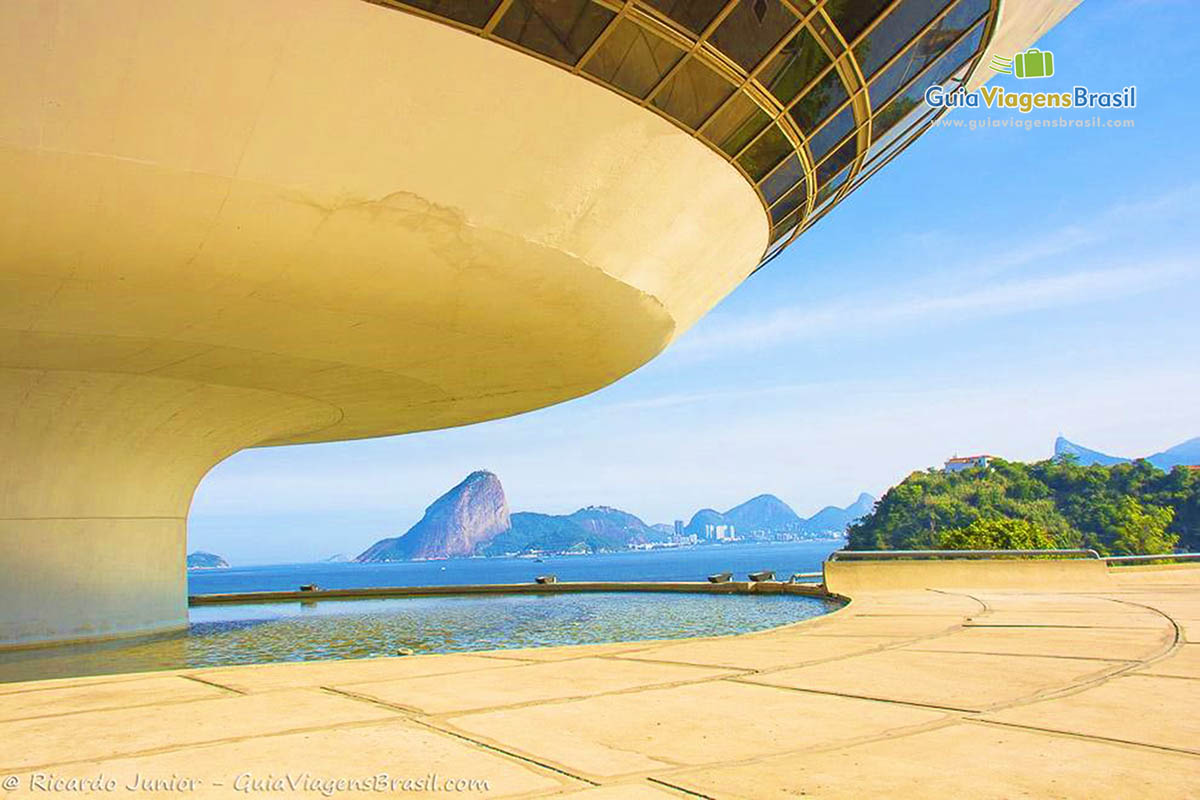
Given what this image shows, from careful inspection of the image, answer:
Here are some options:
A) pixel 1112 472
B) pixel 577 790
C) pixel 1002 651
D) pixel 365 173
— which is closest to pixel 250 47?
pixel 365 173

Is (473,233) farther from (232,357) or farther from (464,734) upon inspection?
(464,734)

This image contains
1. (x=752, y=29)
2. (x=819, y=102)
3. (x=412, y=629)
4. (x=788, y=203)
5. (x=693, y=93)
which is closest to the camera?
(x=752, y=29)

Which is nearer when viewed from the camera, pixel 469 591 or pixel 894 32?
pixel 894 32

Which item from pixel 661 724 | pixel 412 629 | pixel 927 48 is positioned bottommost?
pixel 412 629

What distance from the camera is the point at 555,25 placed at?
988cm

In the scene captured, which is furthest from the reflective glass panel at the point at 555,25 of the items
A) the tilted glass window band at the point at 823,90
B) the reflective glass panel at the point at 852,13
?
the tilted glass window band at the point at 823,90

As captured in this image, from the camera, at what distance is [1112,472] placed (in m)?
123

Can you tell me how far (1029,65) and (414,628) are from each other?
52.2 feet

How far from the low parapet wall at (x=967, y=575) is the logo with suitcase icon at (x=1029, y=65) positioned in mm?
10099

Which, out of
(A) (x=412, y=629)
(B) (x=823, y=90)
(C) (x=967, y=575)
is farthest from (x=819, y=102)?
(A) (x=412, y=629)

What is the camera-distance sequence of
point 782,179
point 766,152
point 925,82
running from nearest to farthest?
point 766,152 < point 925,82 < point 782,179

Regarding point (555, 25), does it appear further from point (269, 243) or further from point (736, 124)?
point (269, 243)

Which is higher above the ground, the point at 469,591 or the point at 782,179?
the point at 782,179

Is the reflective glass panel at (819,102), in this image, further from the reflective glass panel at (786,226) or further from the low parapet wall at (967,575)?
the low parapet wall at (967,575)
